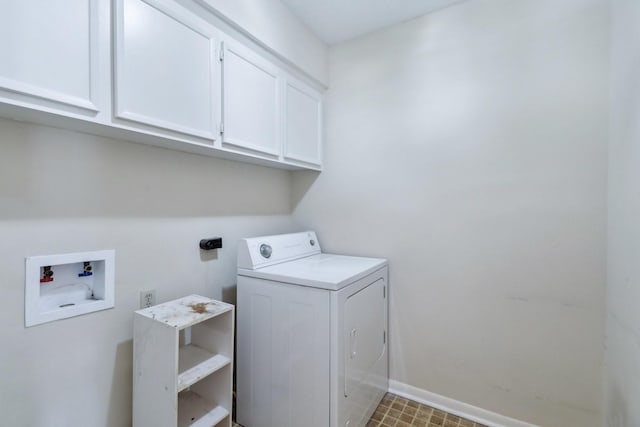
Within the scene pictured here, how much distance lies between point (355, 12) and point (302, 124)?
0.80 metres

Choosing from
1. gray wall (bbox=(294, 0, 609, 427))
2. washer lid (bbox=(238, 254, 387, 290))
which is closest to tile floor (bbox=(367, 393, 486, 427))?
gray wall (bbox=(294, 0, 609, 427))

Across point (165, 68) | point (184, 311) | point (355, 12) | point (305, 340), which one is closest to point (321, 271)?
point (305, 340)

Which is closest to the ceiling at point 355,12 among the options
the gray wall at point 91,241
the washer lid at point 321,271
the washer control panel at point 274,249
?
the gray wall at point 91,241

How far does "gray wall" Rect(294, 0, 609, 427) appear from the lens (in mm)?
1452

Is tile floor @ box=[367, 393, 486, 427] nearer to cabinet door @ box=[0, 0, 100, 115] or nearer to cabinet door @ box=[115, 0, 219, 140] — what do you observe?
cabinet door @ box=[115, 0, 219, 140]

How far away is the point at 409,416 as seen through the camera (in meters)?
1.74

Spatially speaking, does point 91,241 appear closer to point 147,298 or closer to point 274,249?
point 147,298

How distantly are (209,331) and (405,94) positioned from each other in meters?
1.91

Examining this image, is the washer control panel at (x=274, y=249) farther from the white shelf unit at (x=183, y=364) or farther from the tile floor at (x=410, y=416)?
the tile floor at (x=410, y=416)

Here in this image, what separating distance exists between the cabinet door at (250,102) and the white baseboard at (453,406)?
181 centimetres

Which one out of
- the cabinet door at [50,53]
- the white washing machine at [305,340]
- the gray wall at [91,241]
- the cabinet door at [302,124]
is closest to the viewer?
the cabinet door at [50,53]

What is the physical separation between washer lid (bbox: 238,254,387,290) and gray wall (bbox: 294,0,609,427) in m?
0.24

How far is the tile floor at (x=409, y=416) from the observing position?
5.48ft

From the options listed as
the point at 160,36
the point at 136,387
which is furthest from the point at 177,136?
the point at 136,387
